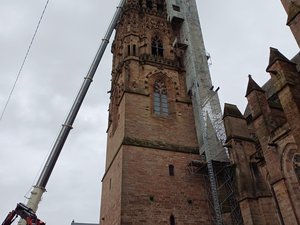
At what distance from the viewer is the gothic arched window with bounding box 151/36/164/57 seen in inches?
972

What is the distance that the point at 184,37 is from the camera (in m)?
25.9

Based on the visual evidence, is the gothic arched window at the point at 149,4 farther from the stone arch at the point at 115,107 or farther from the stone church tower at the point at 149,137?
the stone arch at the point at 115,107

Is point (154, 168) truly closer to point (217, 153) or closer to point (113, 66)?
point (217, 153)

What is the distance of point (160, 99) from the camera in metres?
21.2

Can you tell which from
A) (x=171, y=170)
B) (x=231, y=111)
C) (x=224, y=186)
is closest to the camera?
(x=231, y=111)

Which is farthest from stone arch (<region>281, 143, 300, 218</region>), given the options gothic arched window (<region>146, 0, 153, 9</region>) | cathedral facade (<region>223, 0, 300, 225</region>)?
gothic arched window (<region>146, 0, 153, 9</region>)

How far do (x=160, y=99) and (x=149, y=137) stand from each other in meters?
3.53

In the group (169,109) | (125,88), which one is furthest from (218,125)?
(125,88)

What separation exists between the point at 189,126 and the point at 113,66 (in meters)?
9.72

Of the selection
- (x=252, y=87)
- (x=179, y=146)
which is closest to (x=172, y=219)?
(x=179, y=146)

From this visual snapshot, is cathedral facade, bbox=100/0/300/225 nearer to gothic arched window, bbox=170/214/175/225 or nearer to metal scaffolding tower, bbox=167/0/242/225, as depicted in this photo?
gothic arched window, bbox=170/214/175/225

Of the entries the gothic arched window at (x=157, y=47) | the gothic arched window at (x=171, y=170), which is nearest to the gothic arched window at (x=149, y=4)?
the gothic arched window at (x=157, y=47)

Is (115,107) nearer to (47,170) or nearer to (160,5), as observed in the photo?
(47,170)

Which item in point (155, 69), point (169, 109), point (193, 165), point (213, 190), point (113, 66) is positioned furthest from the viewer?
point (113, 66)
